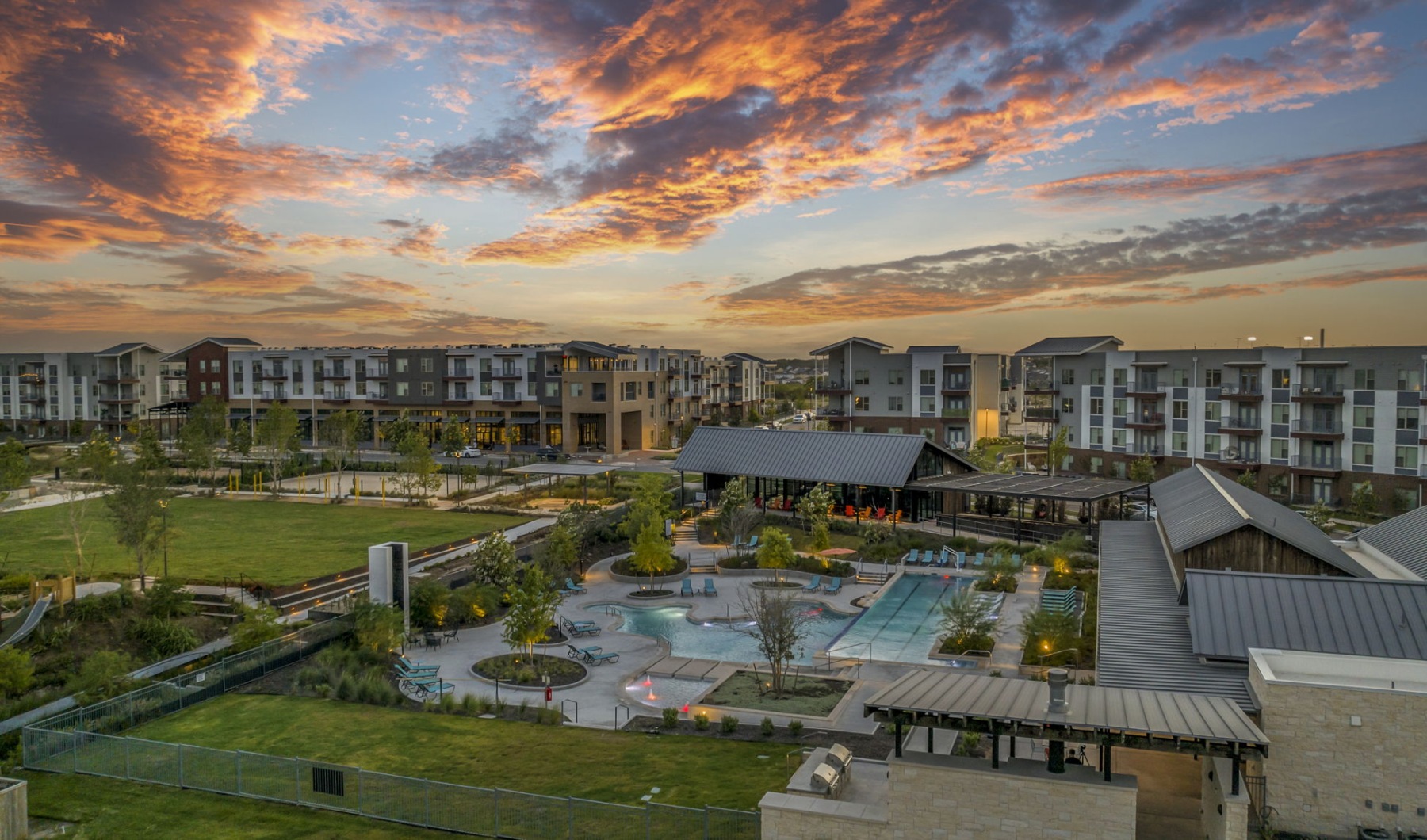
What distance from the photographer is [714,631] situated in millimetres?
27828

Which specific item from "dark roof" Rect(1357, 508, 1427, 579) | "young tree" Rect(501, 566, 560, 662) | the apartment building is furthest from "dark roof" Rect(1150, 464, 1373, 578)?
the apartment building

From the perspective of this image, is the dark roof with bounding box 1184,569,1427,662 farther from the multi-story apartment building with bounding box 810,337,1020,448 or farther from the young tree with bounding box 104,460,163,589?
the multi-story apartment building with bounding box 810,337,1020,448

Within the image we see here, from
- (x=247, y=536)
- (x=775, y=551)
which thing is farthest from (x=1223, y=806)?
(x=247, y=536)

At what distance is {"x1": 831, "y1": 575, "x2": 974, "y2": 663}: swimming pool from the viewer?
→ 25.3 meters

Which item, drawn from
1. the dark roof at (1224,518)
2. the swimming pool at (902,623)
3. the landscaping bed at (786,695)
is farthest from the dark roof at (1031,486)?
the landscaping bed at (786,695)

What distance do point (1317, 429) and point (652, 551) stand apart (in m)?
39.9

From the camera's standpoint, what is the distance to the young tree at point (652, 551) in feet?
104

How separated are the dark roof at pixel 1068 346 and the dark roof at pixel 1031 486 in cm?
2114

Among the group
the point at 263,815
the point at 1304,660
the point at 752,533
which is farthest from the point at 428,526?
the point at 1304,660

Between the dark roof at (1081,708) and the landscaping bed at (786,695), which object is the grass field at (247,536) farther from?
the dark roof at (1081,708)

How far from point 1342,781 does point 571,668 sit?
655 inches

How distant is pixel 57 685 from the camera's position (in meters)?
21.1

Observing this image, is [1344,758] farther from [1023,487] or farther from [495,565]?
[1023,487]

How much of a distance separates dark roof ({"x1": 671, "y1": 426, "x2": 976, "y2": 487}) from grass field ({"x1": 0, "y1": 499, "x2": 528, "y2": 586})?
10551 mm
